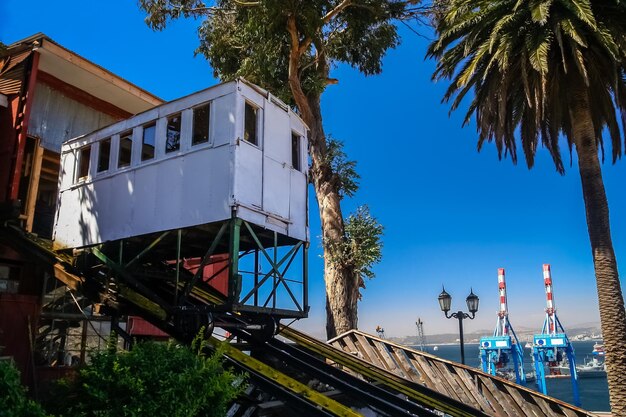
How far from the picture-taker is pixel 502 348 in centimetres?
9069

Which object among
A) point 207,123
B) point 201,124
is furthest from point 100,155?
point 207,123

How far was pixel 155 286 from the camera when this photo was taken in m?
11.8

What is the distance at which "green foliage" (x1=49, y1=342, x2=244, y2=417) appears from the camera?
5.34 meters

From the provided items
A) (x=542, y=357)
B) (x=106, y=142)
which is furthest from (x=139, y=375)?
(x=542, y=357)

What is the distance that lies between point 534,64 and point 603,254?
6020 millimetres

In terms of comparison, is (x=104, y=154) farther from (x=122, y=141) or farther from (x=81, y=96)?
(x=81, y=96)

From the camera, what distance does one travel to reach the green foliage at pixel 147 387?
534 cm

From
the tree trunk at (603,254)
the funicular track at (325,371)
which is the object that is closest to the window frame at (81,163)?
the funicular track at (325,371)

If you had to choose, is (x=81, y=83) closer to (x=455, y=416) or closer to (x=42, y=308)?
(x=42, y=308)

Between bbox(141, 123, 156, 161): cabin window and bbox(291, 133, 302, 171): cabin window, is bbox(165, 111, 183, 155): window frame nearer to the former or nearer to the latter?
bbox(141, 123, 156, 161): cabin window

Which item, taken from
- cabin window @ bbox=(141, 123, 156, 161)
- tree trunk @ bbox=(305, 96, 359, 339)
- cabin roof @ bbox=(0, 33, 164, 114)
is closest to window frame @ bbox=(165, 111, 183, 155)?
cabin window @ bbox=(141, 123, 156, 161)

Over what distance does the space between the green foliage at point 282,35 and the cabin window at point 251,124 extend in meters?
6.24

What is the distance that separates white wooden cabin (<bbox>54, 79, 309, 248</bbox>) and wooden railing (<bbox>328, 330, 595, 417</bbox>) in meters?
3.48

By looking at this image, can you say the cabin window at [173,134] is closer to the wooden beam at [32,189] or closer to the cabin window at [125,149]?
the cabin window at [125,149]
